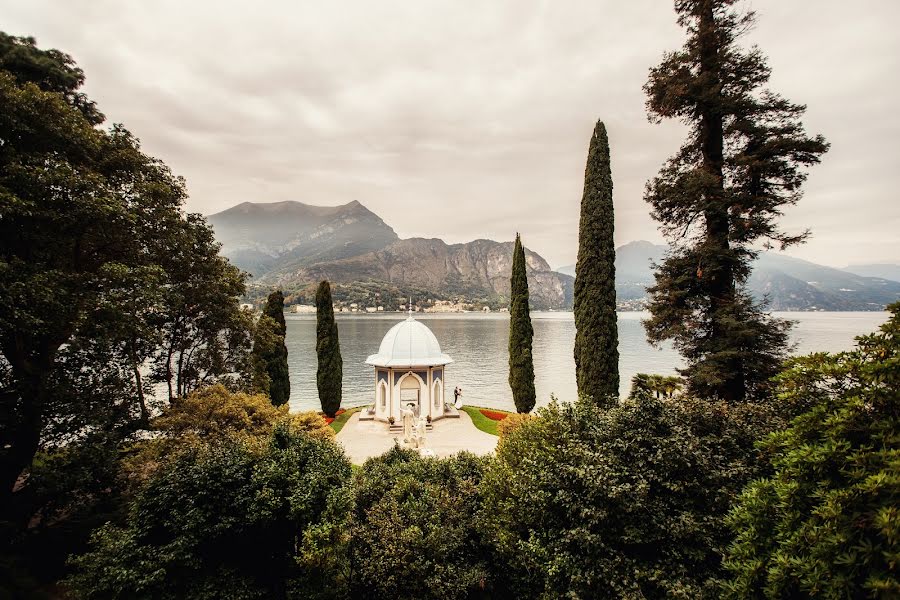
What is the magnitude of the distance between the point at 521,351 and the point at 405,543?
56.6ft

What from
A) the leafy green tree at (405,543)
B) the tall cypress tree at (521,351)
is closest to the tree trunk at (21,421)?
the leafy green tree at (405,543)

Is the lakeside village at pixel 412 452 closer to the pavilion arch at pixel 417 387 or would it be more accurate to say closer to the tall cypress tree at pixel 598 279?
the tall cypress tree at pixel 598 279

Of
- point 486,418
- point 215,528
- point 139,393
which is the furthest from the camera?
point 486,418

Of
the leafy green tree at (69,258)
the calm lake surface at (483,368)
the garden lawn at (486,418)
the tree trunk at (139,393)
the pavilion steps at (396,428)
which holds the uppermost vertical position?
the leafy green tree at (69,258)

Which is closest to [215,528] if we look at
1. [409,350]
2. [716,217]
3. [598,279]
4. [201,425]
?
[201,425]

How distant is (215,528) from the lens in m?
6.88

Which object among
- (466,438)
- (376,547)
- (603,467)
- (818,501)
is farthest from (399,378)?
(818,501)

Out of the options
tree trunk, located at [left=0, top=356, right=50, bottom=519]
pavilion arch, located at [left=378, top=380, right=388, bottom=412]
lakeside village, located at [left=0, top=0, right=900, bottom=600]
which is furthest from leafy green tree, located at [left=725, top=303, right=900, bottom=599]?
pavilion arch, located at [left=378, top=380, right=388, bottom=412]

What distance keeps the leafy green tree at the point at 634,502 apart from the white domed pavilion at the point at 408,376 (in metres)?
16.3

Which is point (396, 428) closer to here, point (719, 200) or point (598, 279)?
point (598, 279)

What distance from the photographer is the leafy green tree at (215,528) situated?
6234 mm

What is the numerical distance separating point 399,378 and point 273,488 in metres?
16.2

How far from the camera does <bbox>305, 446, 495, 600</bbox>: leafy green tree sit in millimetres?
6973

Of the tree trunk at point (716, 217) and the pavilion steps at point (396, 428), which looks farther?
the pavilion steps at point (396, 428)
